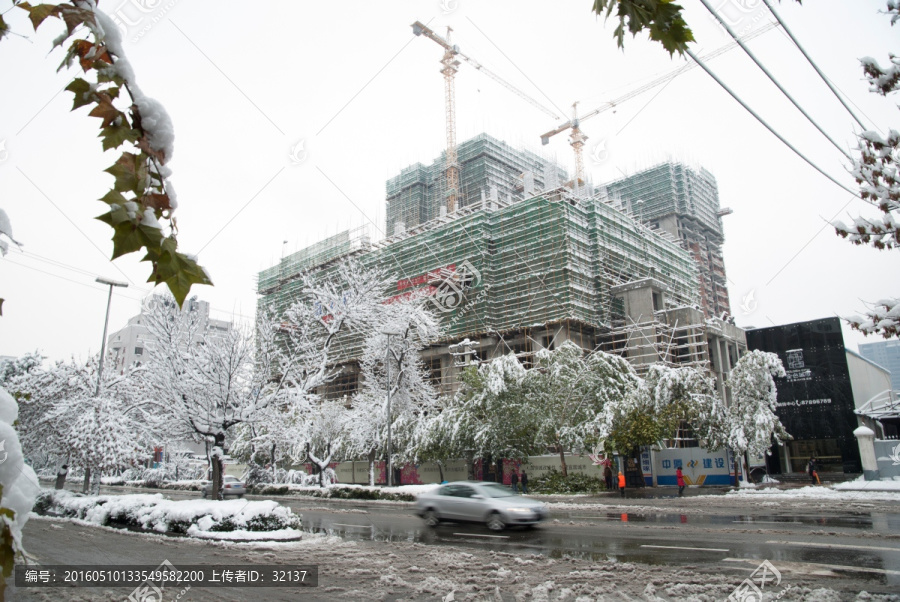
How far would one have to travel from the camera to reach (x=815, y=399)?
45500 millimetres

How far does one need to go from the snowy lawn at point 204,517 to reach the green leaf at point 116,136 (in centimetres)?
1441

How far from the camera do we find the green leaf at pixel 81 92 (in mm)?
2078

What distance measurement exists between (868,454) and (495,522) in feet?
77.3

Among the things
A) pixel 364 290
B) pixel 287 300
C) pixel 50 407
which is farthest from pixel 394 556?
pixel 287 300

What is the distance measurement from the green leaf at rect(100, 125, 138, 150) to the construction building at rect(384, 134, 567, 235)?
265 feet

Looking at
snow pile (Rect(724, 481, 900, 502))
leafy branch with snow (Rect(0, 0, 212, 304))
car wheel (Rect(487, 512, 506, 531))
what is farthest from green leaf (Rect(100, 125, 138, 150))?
snow pile (Rect(724, 481, 900, 502))

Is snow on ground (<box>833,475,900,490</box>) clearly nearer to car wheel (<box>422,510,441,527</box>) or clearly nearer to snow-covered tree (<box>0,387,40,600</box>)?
car wheel (<box>422,510,441,527</box>)

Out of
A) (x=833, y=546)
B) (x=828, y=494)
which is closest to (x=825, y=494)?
(x=828, y=494)

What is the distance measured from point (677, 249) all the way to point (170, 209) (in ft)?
223

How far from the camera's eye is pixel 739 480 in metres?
32.2

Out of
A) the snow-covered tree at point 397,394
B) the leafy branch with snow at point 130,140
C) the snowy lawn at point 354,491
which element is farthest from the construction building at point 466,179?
the leafy branch with snow at point 130,140

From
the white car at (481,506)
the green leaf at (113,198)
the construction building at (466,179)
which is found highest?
the construction building at (466,179)

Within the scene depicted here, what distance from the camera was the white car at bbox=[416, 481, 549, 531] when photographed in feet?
50.6

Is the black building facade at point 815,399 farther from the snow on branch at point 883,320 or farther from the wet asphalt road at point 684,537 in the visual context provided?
the snow on branch at point 883,320
